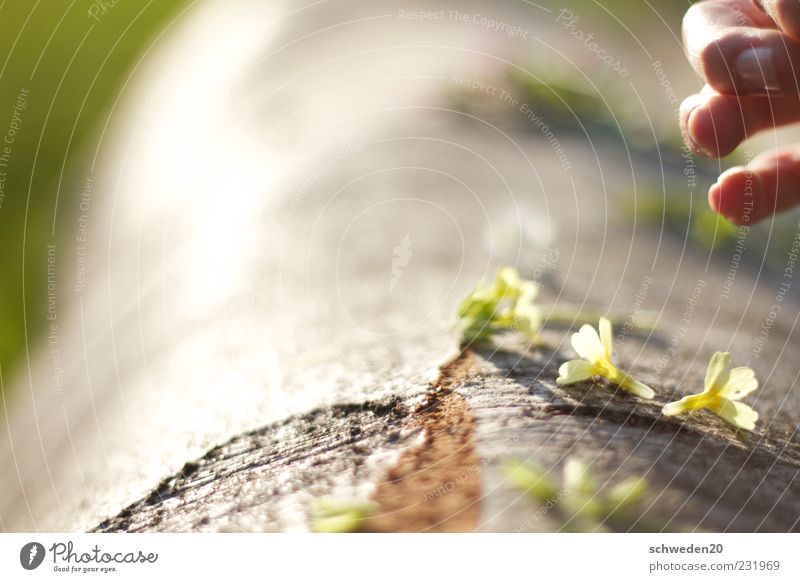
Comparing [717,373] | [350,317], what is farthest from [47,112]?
[717,373]

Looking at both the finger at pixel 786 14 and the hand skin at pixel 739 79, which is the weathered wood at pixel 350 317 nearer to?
the hand skin at pixel 739 79

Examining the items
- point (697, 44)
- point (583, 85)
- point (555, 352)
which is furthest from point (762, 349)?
point (583, 85)

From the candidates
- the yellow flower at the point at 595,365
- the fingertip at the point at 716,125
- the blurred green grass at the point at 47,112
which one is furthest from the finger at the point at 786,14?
the blurred green grass at the point at 47,112

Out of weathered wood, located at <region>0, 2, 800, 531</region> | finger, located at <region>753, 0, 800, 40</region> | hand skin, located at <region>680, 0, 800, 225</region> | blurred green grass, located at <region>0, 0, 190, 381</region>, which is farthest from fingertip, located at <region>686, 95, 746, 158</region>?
blurred green grass, located at <region>0, 0, 190, 381</region>

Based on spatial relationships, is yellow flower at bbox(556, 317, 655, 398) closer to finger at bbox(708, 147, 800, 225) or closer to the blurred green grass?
finger at bbox(708, 147, 800, 225)

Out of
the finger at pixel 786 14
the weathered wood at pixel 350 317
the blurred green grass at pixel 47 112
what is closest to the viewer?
the weathered wood at pixel 350 317

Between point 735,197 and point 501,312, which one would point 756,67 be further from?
point 501,312

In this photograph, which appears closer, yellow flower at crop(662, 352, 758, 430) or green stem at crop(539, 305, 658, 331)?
yellow flower at crop(662, 352, 758, 430)

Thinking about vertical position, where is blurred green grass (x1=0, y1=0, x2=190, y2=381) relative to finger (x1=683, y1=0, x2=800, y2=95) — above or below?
above
